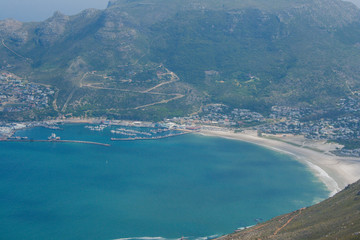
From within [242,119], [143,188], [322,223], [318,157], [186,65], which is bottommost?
[143,188]

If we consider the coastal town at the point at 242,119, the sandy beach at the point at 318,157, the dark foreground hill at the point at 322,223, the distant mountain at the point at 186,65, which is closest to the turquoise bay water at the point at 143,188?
the sandy beach at the point at 318,157

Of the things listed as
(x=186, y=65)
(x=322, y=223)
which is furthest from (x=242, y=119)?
(x=322, y=223)

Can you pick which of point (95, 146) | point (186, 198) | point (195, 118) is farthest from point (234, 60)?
point (186, 198)

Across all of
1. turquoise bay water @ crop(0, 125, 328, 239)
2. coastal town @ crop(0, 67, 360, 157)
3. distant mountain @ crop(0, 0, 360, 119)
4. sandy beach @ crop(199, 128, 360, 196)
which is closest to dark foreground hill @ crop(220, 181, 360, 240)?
turquoise bay water @ crop(0, 125, 328, 239)

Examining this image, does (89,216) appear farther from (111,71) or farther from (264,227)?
(111,71)

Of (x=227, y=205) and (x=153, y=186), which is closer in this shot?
(x=227, y=205)

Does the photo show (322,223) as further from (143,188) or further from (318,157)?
(318,157)
